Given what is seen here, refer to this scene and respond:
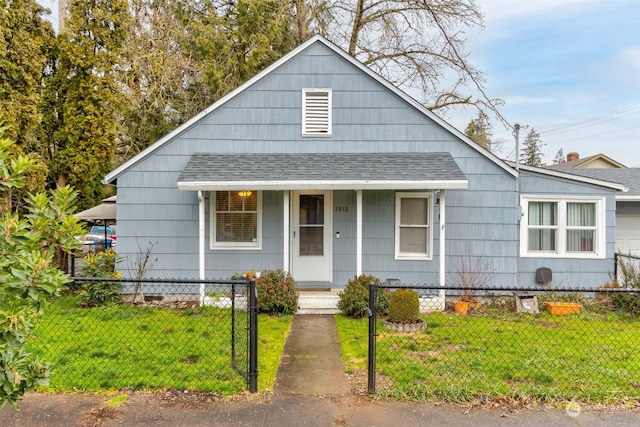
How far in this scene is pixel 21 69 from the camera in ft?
32.0

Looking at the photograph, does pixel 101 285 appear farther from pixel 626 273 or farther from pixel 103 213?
pixel 626 273

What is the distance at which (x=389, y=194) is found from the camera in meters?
9.59

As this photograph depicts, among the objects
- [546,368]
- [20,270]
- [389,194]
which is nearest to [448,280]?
[389,194]

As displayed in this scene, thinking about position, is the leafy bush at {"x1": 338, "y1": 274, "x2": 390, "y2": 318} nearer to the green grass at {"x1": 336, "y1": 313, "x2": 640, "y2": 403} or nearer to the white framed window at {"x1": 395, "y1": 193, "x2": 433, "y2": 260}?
the green grass at {"x1": 336, "y1": 313, "x2": 640, "y2": 403}

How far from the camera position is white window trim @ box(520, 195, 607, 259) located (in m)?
9.59

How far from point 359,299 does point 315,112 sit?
14.2ft

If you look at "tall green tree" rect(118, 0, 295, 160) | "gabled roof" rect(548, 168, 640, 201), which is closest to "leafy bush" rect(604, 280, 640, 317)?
"gabled roof" rect(548, 168, 640, 201)

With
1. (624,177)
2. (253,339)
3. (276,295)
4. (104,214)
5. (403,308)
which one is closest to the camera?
(253,339)

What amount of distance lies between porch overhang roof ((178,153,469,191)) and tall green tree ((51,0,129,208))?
3.27 meters

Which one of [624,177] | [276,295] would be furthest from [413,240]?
[624,177]

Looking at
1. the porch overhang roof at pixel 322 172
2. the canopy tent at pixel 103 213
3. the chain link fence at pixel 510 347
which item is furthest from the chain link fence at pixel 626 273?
the canopy tent at pixel 103 213

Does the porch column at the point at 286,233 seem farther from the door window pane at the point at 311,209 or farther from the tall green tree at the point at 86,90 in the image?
the tall green tree at the point at 86,90

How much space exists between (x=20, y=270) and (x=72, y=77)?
33.4 feet

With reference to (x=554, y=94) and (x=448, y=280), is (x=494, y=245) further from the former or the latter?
(x=554, y=94)
